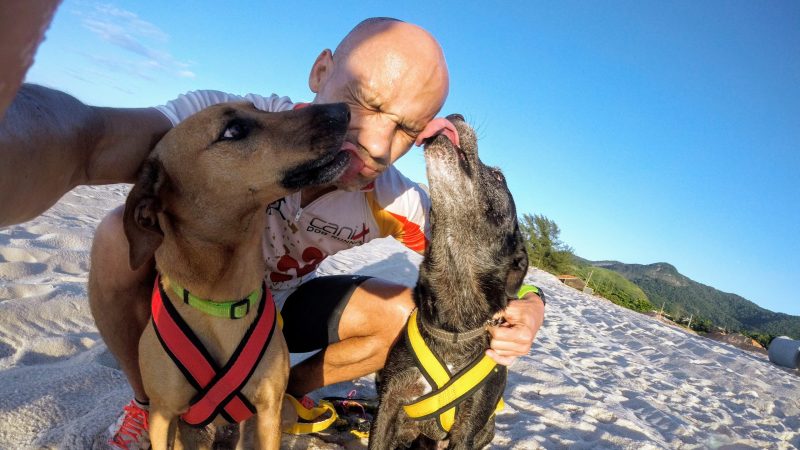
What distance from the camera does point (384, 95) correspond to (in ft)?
8.59

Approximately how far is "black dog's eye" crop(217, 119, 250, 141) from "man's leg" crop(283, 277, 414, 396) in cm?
147

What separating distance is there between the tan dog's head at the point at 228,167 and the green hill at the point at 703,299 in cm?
4532

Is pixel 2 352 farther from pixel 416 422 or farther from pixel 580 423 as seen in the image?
pixel 580 423

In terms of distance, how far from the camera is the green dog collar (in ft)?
7.36

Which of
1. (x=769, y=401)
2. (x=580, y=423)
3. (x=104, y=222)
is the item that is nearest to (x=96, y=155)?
(x=104, y=222)

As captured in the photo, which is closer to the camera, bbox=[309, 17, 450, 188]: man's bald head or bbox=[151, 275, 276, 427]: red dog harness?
bbox=[151, 275, 276, 427]: red dog harness

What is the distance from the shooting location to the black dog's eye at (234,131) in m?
2.11

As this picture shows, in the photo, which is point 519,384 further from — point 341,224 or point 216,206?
point 216,206

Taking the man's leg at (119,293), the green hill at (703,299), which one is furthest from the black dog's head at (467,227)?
the green hill at (703,299)

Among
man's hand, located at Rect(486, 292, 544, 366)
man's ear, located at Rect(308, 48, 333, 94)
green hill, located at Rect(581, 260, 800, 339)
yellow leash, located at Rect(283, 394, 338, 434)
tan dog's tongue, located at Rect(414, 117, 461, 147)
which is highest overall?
green hill, located at Rect(581, 260, 800, 339)

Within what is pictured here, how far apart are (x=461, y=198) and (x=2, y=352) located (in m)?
3.11

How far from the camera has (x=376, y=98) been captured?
8.61 ft

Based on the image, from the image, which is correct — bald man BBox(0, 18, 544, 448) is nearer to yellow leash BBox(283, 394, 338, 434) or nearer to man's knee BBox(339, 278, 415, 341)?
man's knee BBox(339, 278, 415, 341)

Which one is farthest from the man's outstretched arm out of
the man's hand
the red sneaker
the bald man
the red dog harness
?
the man's hand
